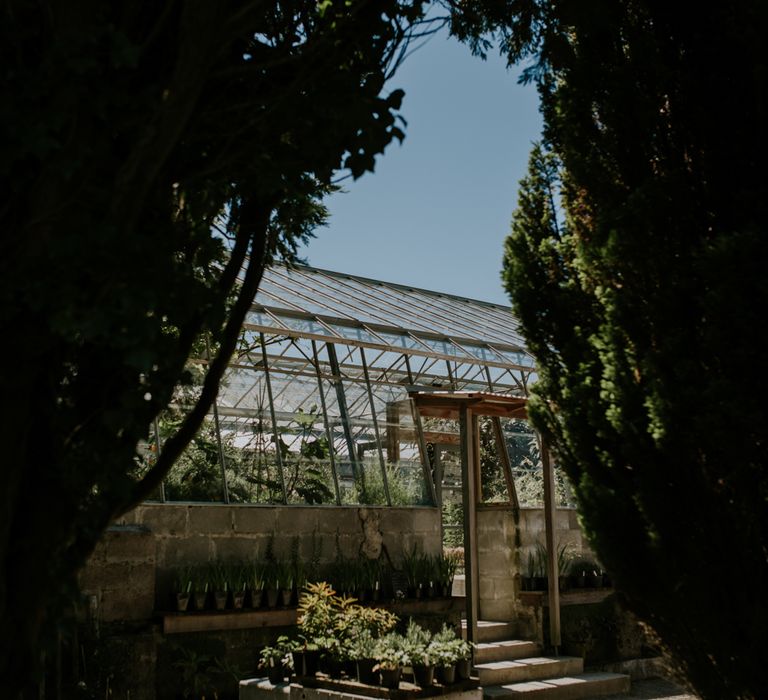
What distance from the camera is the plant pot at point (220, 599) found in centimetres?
882

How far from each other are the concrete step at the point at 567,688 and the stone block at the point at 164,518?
3567 millimetres

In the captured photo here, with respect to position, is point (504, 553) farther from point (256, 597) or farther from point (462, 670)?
point (462, 670)

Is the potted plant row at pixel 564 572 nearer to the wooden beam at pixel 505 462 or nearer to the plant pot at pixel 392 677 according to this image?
the wooden beam at pixel 505 462

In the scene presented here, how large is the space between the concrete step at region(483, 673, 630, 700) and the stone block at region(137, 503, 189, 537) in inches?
140

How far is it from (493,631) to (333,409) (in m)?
3.47

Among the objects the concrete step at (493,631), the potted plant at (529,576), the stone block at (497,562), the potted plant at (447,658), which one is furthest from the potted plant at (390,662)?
the stone block at (497,562)

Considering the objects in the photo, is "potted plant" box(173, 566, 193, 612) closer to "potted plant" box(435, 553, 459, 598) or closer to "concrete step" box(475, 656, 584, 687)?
"concrete step" box(475, 656, 584, 687)

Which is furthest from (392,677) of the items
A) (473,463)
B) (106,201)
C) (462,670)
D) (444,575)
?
(106,201)

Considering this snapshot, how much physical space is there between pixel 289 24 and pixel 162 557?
6695 millimetres

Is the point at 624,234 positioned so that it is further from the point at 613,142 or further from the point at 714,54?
the point at 714,54

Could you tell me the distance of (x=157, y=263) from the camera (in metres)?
2.32

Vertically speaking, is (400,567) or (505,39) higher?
(505,39)

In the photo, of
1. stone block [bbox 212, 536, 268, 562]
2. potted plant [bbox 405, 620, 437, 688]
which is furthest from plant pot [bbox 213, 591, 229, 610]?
potted plant [bbox 405, 620, 437, 688]

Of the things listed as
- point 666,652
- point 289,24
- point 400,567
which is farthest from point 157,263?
point 400,567
